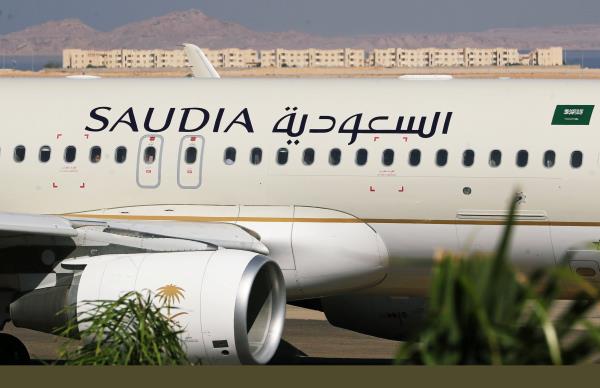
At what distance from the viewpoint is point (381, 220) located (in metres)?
18.1

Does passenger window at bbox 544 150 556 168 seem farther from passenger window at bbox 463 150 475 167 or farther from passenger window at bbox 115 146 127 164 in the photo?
passenger window at bbox 115 146 127 164

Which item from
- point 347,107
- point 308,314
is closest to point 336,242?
point 347,107

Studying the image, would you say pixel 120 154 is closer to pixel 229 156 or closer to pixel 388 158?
pixel 229 156

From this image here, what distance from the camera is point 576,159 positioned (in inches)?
Result: 697

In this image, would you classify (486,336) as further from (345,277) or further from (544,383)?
(345,277)

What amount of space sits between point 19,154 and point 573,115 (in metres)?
7.40

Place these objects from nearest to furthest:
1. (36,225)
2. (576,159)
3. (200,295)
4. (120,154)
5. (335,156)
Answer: (200,295)
(36,225)
(576,159)
(335,156)
(120,154)

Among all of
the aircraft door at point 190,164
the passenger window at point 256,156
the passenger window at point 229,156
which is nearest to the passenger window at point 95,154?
the aircraft door at point 190,164

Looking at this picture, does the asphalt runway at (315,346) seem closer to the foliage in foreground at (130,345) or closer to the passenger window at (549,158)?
the passenger window at (549,158)

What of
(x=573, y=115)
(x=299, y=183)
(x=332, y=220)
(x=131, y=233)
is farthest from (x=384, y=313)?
(x=131, y=233)

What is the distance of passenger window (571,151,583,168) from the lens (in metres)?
17.7

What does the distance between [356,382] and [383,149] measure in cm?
1106

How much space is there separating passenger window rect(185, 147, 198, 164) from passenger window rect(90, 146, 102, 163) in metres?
1.21

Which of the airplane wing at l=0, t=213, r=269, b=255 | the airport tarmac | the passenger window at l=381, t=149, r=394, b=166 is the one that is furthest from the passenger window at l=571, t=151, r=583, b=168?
the airplane wing at l=0, t=213, r=269, b=255
